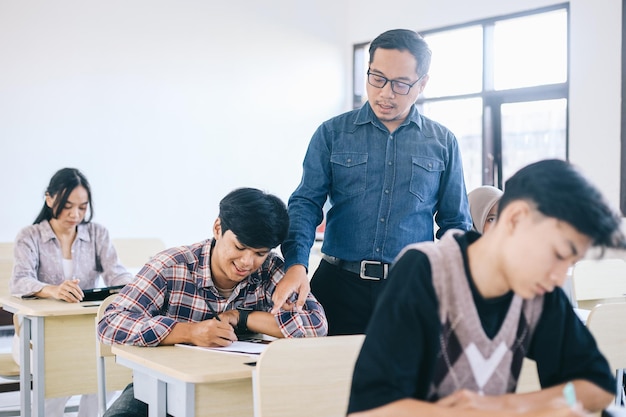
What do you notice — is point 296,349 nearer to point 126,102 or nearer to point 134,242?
point 134,242

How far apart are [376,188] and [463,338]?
3.94 feet

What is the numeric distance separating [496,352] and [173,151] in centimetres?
573

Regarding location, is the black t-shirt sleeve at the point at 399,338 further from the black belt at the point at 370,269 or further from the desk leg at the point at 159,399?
the black belt at the point at 370,269

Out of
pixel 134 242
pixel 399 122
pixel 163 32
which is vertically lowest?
pixel 134 242

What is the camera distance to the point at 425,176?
2.34 m

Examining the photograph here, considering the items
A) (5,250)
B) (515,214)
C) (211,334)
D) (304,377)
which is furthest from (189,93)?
(515,214)

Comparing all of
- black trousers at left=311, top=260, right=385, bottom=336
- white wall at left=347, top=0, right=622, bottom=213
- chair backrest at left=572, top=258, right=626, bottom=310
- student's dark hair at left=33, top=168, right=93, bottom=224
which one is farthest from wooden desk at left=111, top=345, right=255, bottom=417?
white wall at left=347, top=0, right=622, bottom=213

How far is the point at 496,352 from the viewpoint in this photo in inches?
47.4

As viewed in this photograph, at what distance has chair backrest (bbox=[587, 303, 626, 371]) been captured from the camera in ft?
8.14

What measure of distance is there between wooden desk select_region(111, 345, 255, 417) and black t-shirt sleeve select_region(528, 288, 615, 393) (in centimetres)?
80

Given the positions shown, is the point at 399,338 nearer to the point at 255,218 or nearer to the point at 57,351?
the point at 255,218

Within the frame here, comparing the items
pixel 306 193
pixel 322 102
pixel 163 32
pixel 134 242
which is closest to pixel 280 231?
pixel 306 193

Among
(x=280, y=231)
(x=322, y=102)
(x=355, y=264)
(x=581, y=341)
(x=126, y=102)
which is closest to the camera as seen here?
(x=581, y=341)

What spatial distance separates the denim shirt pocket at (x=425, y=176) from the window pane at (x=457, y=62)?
4.62 meters
